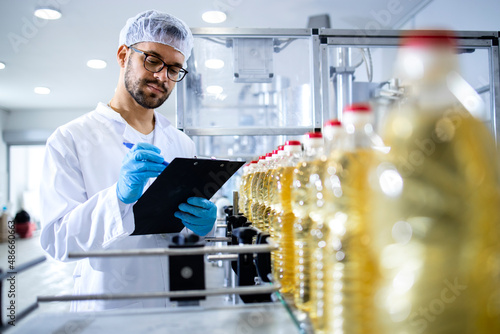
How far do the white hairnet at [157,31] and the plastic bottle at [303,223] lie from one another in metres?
1.05

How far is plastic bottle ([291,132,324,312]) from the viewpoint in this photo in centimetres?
60

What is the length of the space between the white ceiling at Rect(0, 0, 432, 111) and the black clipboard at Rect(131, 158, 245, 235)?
104 inches

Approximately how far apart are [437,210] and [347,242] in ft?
0.39

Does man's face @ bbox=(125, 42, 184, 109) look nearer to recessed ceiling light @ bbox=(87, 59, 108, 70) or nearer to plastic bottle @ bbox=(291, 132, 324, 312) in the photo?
plastic bottle @ bbox=(291, 132, 324, 312)

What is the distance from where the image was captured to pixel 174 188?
0.94 m

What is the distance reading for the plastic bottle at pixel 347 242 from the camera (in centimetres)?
43

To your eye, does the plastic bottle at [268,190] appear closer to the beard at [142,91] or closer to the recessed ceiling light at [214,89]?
the beard at [142,91]

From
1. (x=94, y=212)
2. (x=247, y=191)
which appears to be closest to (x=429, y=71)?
(x=94, y=212)

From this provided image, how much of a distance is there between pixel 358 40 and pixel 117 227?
1.42 m

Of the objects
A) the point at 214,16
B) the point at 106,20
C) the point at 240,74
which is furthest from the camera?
the point at 106,20

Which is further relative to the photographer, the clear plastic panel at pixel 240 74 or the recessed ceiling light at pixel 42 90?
the recessed ceiling light at pixel 42 90

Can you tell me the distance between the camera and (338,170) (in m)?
0.51

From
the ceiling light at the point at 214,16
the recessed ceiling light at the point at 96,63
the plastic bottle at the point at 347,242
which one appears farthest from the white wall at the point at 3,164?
the plastic bottle at the point at 347,242

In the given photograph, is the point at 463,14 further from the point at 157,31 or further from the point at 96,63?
the point at 96,63
